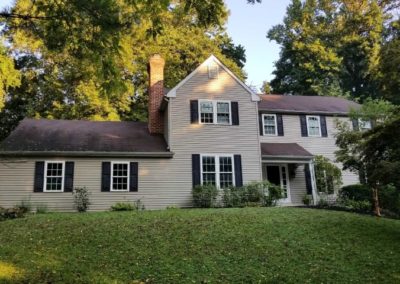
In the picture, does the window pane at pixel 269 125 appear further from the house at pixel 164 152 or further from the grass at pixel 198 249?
the grass at pixel 198 249

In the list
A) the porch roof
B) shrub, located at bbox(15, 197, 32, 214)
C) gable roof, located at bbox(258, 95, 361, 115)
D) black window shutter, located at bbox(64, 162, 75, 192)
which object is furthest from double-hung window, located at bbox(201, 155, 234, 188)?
shrub, located at bbox(15, 197, 32, 214)

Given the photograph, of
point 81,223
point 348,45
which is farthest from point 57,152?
point 348,45

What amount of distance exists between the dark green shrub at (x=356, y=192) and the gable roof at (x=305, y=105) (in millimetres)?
4264

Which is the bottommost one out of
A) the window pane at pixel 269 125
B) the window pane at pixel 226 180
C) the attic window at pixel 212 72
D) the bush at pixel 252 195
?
the bush at pixel 252 195

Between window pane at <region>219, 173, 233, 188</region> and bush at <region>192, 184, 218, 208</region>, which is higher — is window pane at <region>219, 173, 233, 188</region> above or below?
above

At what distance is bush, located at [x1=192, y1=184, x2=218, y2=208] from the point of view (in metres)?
17.1

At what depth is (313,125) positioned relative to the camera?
877 inches

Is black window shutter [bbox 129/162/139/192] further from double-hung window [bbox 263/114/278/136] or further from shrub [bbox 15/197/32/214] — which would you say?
double-hung window [bbox 263/114/278/136]

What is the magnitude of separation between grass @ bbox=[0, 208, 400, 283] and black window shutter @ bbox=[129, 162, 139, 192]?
13.5ft

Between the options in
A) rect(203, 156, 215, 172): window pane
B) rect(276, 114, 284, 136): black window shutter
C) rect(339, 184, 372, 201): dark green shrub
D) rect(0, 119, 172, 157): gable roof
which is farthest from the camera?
rect(276, 114, 284, 136): black window shutter

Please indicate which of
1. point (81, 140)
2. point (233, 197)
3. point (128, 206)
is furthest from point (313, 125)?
point (81, 140)

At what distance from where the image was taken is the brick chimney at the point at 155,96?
20.1 meters

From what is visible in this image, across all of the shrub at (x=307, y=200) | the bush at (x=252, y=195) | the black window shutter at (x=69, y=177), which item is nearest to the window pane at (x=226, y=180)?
the bush at (x=252, y=195)

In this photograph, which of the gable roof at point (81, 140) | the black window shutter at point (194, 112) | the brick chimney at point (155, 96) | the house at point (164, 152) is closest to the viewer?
the house at point (164, 152)
